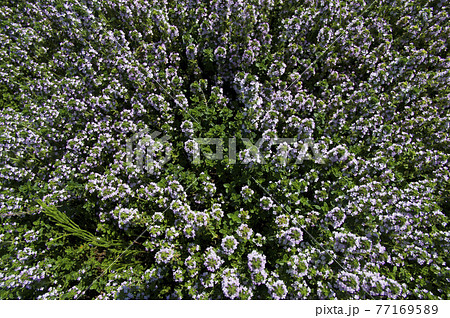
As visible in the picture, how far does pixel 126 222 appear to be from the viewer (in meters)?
3.91

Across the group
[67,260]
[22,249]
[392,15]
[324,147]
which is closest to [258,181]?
[324,147]

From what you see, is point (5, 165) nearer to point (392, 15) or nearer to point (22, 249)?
point (22, 249)

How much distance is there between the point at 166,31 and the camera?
512cm

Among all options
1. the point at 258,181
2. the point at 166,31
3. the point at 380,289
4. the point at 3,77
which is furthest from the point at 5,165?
the point at 380,289

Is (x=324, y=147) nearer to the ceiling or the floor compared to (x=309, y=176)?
nearer to the ceiling

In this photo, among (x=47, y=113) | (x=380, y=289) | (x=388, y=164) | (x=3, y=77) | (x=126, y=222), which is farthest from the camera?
(x=3, y=77)

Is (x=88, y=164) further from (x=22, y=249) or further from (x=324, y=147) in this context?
(x=324, y=147)

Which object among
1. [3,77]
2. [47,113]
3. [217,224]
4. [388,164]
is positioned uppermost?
[3,77]

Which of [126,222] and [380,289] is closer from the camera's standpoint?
[380,289]

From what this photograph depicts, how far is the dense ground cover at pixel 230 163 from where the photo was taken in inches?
152

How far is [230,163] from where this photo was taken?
14.1 feet

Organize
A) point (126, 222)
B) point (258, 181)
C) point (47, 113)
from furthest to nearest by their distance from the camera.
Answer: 1. point (47, 113)
2. point (258, 181)
3. point (126, 222)

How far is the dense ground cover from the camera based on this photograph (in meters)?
3.87

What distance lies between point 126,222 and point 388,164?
4677 mm
